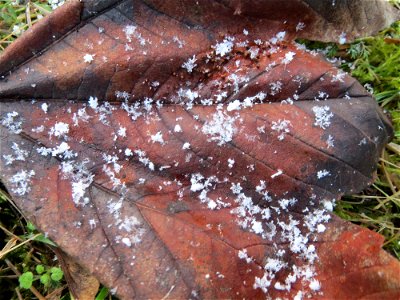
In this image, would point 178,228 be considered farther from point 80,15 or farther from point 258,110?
point 80,15

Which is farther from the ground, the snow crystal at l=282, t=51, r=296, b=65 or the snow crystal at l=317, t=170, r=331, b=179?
the snow crystal at l=282, t=51, r=296, b=65

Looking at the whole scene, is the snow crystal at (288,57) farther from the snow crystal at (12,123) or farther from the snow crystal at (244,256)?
the snow crystal at (12,123)

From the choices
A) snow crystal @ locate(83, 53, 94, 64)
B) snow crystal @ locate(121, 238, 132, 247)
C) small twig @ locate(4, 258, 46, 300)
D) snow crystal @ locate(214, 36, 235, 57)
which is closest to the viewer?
snow crystal @ locate(121, 238, 132, 247)

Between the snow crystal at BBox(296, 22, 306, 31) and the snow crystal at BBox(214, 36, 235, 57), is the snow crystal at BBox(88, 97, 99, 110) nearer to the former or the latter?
the snow crystal at BBox(214, 36, 235, 57)

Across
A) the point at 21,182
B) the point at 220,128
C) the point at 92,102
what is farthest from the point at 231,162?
the point at 21,182

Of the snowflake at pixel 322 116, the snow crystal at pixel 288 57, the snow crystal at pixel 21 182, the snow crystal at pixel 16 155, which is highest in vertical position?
the snow crystal at pixel 288 57

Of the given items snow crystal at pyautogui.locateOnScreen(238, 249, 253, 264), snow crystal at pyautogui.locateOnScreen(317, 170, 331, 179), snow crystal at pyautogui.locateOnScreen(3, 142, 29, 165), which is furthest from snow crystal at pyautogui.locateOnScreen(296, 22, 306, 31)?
snow crystal at pyautogui.locateOnScreen(3, 142, 29, 165)

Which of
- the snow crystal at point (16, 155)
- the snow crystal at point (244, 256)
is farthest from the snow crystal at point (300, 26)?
the snow crystal at point (16, 155)

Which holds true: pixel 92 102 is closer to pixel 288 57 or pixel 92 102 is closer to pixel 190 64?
pixel 190 64

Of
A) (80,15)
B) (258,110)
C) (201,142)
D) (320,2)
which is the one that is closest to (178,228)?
(201,142)
